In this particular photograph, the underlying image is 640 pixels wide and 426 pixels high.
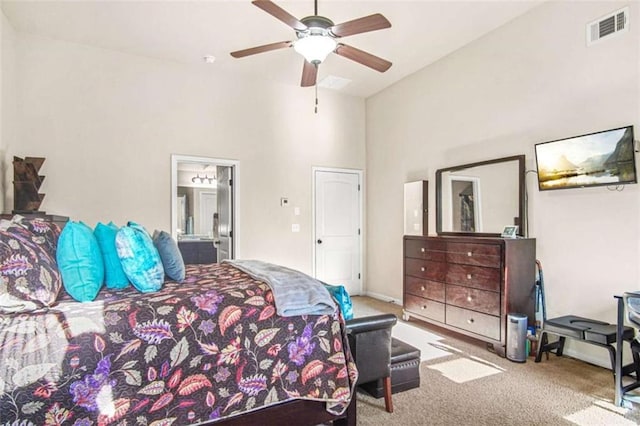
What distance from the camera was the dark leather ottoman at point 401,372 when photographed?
100 inches

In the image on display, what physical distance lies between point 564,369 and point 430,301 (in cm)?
143

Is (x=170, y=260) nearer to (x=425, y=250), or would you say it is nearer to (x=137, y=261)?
(x=137, y=261)

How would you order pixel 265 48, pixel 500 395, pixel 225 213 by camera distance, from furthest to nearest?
pixel 225 213 < pixel 265 48 < pixel 500 395

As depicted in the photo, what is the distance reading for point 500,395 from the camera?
2.59 metres

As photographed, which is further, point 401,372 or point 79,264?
point 401,372

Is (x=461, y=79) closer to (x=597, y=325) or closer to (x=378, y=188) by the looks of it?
(x=378, y=188)

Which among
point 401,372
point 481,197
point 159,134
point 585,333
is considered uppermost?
point 159,134

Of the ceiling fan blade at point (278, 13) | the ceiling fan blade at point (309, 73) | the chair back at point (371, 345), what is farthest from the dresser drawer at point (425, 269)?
the ceiling fan blade at point (278, 13)

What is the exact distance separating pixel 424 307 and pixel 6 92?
504cm

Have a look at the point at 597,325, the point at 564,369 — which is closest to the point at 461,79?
the point at 597,325

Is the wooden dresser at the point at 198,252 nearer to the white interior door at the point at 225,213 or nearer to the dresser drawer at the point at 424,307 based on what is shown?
the white interior door at the point at 225,213

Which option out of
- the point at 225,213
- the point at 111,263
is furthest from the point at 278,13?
the point at 225,213

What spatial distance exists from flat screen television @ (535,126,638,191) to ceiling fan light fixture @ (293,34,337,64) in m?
2.25

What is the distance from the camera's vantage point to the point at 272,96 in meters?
5.41
